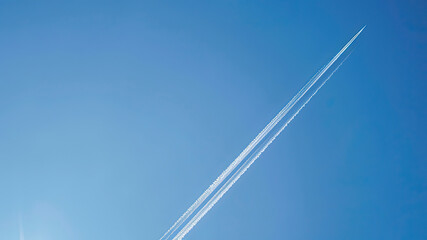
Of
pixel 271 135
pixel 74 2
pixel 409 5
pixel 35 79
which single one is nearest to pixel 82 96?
pixel 35 79

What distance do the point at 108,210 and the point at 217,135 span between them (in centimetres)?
57

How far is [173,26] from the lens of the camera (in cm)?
139

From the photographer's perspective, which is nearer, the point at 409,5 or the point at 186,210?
the point at 186,210

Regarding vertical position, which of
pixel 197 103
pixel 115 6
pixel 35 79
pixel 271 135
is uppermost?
pixel 115 6

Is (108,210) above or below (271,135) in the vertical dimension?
below

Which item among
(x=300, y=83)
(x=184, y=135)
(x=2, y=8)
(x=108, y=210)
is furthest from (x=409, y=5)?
(x=2, y=8)

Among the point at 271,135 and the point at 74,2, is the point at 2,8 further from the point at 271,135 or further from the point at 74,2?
the point at 271,135

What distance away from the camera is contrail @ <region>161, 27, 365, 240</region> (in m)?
1.33

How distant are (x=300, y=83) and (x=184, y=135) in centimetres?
60

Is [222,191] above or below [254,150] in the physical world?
below

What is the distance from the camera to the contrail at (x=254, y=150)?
1.33 metres

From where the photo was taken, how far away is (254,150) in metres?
1.37

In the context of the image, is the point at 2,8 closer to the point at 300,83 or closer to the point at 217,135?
the point at 217,135

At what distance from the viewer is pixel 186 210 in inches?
52.7
